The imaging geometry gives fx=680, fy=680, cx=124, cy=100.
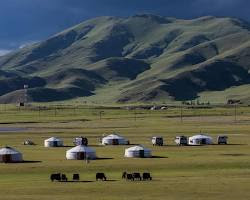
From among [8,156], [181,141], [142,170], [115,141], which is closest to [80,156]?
[8,156]

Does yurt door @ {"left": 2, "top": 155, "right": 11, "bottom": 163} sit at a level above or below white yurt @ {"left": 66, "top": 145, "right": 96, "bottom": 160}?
below

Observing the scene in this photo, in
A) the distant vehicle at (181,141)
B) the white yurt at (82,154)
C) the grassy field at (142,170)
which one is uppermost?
the distant vehicle at (181,141)

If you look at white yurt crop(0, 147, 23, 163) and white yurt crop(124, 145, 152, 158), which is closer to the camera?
white yurt crop(0, 147, 23, 163)

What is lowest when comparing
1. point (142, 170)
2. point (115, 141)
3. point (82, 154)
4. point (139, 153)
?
→ point (142, 170)

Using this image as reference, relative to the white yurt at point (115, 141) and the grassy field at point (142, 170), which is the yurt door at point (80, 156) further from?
the white yurt at point (115, 141)

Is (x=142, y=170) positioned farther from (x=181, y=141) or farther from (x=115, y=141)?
(x=115, y=141)

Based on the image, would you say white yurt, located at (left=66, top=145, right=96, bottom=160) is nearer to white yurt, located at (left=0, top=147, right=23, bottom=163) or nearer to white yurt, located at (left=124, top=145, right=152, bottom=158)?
white yurt, located at (left=124, top=145, right=152, bottom=158)

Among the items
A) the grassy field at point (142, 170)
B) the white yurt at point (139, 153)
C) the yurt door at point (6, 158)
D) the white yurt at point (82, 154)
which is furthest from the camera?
the white yurt at point (139, 153)

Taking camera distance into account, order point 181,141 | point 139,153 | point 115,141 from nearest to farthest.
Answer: point 139,153 < point 181,141 < point 115,141

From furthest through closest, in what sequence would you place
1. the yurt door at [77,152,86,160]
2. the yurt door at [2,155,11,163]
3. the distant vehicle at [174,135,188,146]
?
the distant vehicle at [174,135,188,146] < the yurt door at [77,152,86,160] < the yurt door at [2,155,11,163]

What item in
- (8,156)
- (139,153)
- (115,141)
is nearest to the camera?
(8,156)

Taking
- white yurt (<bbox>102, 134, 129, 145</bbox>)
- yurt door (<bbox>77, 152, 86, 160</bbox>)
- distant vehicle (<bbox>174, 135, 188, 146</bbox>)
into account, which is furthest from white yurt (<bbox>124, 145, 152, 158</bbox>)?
white yurt (<bbox>102, 134, 129, 145</bbox>)

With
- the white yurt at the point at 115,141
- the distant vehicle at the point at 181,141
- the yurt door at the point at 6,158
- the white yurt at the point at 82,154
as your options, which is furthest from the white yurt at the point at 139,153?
the white yurt at the point at 115,141

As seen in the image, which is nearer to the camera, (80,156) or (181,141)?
(80,156)
